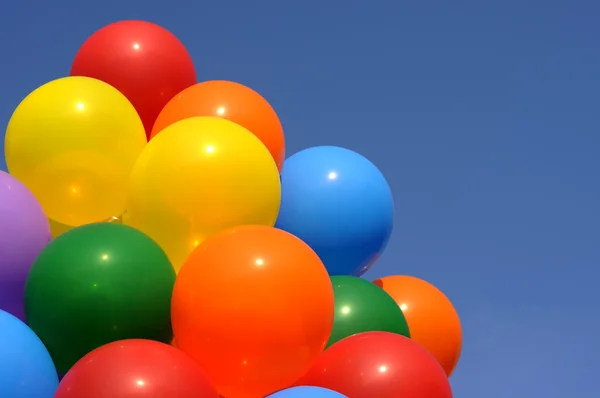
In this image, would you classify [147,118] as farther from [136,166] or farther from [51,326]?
[51,326]

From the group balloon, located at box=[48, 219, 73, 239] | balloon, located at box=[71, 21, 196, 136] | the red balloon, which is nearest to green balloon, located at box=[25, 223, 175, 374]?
the red balloon

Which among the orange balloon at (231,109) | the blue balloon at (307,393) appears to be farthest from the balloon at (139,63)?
the blue balloon at (307,393)

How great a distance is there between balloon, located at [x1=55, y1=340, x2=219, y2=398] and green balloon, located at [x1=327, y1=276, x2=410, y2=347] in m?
1.53

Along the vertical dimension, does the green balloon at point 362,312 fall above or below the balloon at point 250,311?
above

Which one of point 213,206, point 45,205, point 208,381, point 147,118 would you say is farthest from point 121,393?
point 147,118

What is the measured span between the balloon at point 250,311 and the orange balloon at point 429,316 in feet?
6.44

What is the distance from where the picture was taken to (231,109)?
6.80 meters

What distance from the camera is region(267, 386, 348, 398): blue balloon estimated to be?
16.5ft

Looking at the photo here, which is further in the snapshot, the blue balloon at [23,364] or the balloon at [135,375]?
the blue balloon at [23,364]

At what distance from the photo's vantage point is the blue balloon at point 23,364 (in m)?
5.07

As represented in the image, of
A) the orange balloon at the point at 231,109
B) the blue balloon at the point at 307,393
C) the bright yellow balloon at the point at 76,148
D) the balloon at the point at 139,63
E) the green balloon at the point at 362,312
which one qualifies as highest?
the balloon at the point at 139,63

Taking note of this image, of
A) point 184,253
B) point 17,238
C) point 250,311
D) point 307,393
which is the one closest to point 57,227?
point 17,238

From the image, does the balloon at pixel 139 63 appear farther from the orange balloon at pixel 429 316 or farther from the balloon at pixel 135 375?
the balloon at pixel 135 375

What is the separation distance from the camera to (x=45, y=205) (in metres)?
6.67
